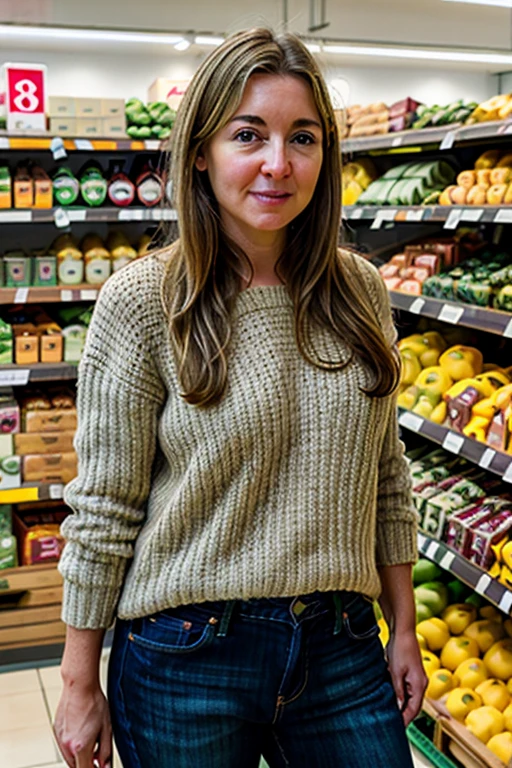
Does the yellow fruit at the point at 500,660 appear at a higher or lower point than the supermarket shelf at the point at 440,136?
lower

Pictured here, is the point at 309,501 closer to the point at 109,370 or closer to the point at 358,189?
the point at 109,370

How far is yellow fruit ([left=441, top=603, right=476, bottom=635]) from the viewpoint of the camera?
3018 mm

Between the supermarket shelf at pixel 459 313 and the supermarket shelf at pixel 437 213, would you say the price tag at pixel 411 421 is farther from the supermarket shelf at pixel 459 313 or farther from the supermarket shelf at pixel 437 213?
the supermarket shelf at pixel 437 213

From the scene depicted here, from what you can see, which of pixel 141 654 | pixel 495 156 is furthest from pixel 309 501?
pixel 495 156

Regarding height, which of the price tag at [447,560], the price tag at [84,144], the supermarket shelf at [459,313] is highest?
the price tag at [84,144]

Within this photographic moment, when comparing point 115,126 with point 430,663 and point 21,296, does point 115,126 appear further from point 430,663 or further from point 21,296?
point 430,663

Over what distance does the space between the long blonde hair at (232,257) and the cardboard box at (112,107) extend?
2.54 meters

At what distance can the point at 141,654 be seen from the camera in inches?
48.6

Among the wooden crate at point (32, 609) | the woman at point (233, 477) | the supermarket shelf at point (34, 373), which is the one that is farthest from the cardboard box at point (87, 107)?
the woman at point (233, 477)

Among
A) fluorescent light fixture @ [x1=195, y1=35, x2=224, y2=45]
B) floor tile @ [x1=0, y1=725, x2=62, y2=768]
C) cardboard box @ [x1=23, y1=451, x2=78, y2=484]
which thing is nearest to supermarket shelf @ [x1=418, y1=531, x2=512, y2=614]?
floor tile @ [x1=0, y1=725, x2=62, y2=768]

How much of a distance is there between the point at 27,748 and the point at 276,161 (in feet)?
8.02

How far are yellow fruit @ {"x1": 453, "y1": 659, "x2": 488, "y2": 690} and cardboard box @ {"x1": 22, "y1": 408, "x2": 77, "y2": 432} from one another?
5.73 feet

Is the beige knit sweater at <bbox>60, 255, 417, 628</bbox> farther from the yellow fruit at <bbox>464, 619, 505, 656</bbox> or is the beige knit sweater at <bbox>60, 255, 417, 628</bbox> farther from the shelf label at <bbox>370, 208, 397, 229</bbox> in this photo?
the shelf label at <bbox>370, 208, 397, 229</bbox>

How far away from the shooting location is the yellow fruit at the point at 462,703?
2.68 meters
